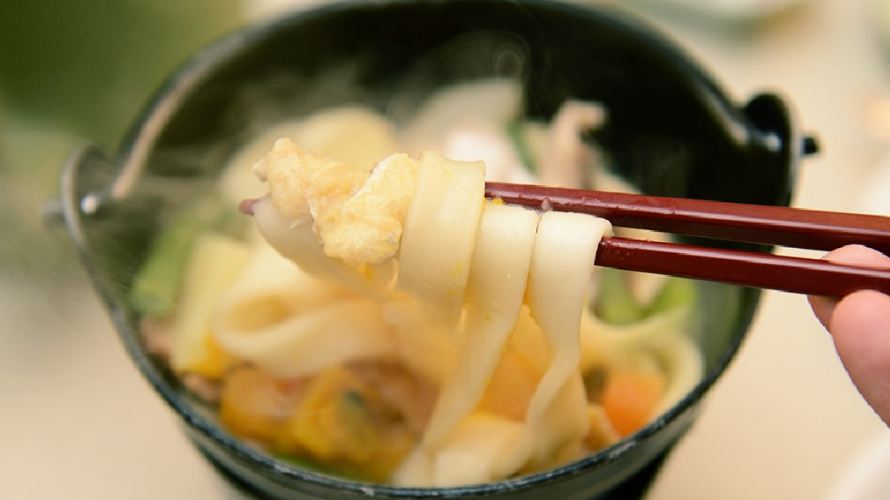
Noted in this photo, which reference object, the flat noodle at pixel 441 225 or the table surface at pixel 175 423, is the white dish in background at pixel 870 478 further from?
the flat noodle at pixel 441 225

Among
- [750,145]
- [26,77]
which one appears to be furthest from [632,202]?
[26,77]

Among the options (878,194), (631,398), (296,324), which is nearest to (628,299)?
(631,398)

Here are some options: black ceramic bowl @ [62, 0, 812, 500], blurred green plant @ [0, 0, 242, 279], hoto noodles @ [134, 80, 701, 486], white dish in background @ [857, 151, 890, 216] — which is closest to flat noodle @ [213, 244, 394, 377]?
hoto noodles @ [134, 80, 701, 486]

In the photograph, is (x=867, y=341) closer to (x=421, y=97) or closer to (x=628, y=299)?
(x=628, y=299)

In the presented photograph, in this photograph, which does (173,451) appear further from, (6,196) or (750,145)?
(750,145)

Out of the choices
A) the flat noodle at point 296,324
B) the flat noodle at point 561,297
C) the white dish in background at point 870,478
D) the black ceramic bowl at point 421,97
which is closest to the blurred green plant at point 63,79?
the black ceramic bowl at point 421,97

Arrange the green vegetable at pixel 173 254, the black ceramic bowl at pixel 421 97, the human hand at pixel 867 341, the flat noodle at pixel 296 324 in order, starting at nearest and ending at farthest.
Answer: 1. the human hand at pixel 867 341
2. the black ceramic bowl at pixel 421 97
3. the flat noodle at pixel 296 324
4. the green vegetable at pixel 173 254
